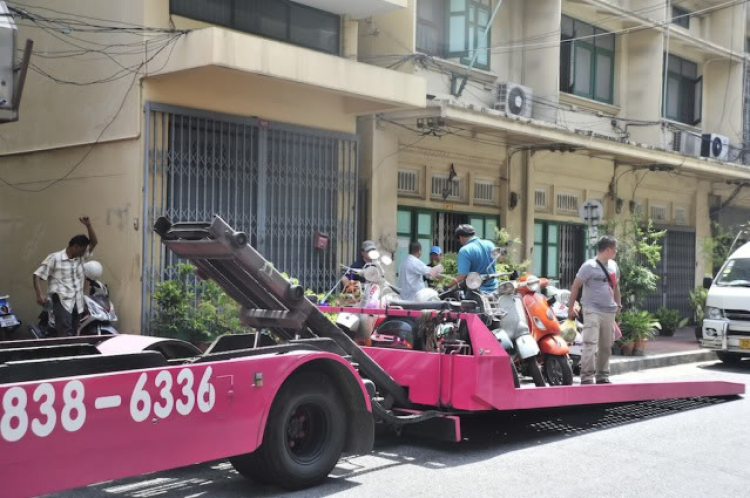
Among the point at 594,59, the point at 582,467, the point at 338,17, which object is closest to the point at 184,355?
the point at 582,467

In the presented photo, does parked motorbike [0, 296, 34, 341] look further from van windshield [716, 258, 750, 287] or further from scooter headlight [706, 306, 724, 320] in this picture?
van windshield [716, 258, 750, 287]

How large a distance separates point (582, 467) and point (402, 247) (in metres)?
9.08

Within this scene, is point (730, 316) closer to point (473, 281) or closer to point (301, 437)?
point (473, 281)

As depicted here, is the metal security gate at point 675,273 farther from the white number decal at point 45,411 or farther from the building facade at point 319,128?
the white number decal at point 45,411

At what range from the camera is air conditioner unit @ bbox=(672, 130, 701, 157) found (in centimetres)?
2145

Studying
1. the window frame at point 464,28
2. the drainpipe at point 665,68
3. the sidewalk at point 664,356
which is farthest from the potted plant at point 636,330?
the drainpipe at point 665,68

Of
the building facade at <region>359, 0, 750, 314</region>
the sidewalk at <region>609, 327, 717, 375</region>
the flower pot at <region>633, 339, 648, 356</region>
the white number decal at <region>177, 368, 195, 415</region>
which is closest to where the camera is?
the white number decal at <region>177, 368, 195, 415</region>

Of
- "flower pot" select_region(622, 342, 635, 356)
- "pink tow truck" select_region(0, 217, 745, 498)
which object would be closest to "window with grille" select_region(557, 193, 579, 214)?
"flower pot" select_region(622, 342, 635, 356)

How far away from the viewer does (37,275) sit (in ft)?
33.2

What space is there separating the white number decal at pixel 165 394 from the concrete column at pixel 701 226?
2076cm

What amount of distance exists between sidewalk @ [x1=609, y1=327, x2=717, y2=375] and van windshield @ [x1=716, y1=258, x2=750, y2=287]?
59.9 inches

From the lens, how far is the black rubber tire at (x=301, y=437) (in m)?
5.68

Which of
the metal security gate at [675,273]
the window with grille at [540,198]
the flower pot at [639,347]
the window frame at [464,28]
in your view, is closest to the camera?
the flower pot at [639,347]

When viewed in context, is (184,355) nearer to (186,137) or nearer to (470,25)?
(186,137)
